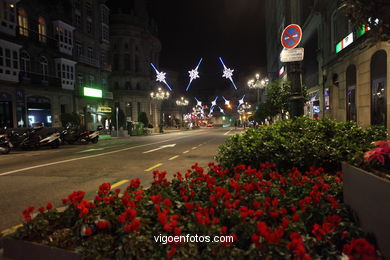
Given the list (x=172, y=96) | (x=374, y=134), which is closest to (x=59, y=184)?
(x=374, y=134)

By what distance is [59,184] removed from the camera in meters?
7.11

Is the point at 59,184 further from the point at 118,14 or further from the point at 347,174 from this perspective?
the point at 118,14

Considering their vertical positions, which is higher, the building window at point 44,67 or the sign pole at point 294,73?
the building window at point 44,67

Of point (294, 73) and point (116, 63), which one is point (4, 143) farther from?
point (116, 63)

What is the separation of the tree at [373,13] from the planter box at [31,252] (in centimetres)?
415

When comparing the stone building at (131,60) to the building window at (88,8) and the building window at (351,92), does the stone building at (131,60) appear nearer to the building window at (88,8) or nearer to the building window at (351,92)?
the building window at (88,8)

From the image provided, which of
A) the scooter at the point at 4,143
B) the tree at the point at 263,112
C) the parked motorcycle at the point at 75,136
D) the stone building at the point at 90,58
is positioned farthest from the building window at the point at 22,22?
the tree at the point at 263,112

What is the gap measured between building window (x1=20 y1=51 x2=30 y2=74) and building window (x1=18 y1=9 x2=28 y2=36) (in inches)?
82.9

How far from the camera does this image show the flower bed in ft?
7.50

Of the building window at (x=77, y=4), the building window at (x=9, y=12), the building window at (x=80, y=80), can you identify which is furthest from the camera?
the building window at (x=80, y=80)

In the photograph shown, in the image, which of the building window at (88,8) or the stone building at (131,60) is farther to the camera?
the stone building at (131,60)

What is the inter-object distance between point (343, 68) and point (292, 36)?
48.7ft

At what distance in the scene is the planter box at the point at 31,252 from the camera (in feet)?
8.80

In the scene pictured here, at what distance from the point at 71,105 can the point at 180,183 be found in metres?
35.2
